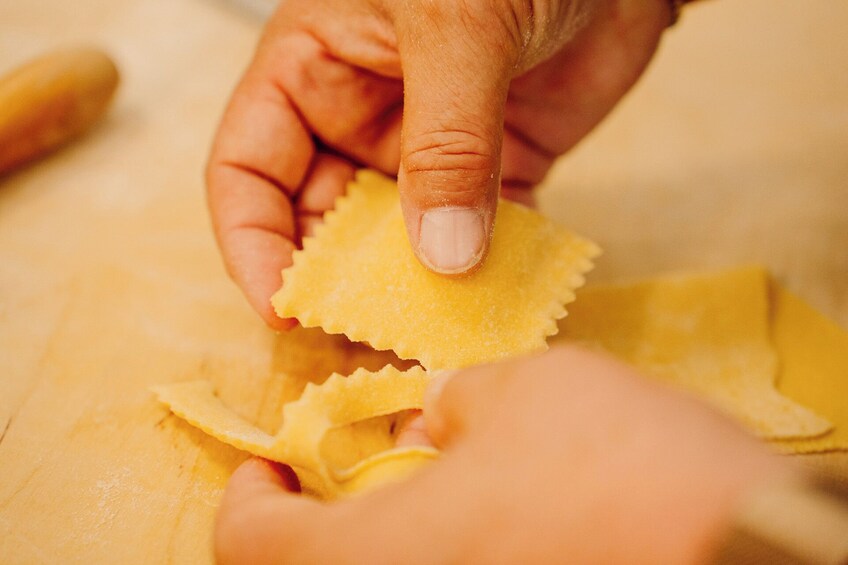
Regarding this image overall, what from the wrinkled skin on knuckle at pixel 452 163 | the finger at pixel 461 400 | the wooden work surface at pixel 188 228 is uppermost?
the wrinkled skin on knuckle at pixel 452 163

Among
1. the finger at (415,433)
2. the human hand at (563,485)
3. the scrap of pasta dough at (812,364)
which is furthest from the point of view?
the scrap of pasta dough at (812,364)

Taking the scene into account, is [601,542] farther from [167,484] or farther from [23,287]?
[23,287]

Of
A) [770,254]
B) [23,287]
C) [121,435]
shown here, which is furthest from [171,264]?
[770,254]

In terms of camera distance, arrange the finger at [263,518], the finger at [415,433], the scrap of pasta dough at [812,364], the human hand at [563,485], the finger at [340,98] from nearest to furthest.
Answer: the human hand at [563,485] → the finger at [263,518] → the finger at [415,433] → the scrap of pasta dough at [812,364] → the finger at [340,98]

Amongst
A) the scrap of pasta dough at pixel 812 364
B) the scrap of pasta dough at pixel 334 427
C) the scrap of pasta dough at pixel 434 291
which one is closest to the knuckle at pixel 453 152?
the scrap of pasta dough at pixel 434 291

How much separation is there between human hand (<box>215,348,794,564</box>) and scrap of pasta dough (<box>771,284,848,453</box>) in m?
0.54

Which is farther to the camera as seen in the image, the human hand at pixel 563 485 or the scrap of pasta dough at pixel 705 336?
the scrap of pasta dough at pixel 705 336

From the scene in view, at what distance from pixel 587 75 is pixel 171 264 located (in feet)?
2.76

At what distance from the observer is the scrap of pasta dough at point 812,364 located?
1.04m

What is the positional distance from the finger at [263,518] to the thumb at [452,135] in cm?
34

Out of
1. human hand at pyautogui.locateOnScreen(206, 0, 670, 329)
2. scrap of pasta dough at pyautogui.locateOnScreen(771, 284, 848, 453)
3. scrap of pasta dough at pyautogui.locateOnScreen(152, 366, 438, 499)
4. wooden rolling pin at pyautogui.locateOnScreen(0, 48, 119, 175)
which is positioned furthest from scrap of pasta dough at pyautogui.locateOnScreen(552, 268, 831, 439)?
wooden rolling pin at pyautogui.locateOnScreen(0, 48, 119, 175)

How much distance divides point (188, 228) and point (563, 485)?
0.97m

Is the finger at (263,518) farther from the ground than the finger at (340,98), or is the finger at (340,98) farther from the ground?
the finger at (340,98)

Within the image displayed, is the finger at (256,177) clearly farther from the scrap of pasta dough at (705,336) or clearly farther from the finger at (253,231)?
the scrap of pasta dough at (705,336)
